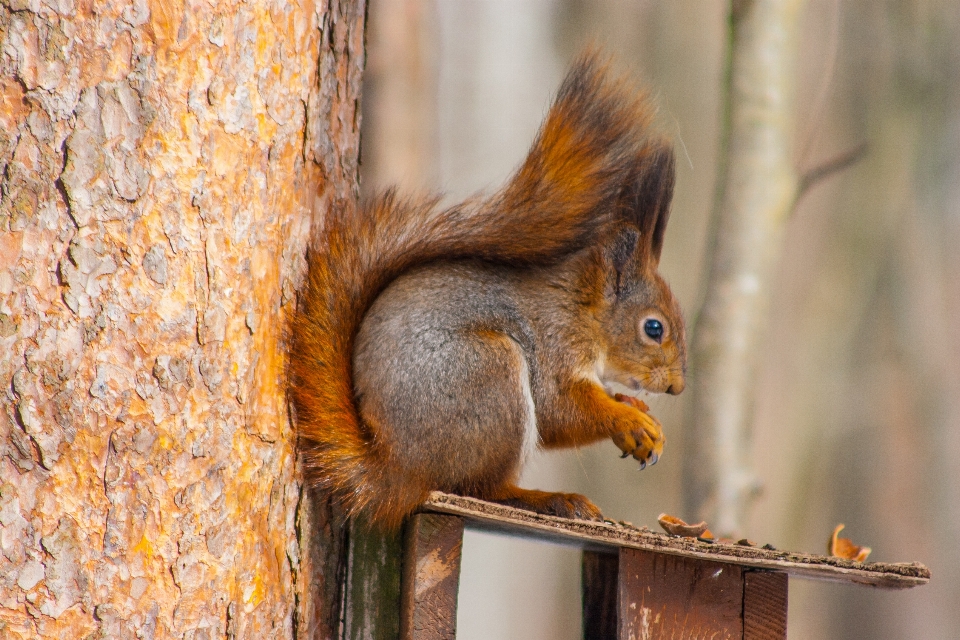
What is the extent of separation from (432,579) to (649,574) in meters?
0.25

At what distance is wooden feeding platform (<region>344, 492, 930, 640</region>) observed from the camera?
0.88m

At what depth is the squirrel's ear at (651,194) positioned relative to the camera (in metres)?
1.14

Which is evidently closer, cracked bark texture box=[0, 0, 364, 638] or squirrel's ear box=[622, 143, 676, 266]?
cracked bark texture box=[0, 0, 364, 638]

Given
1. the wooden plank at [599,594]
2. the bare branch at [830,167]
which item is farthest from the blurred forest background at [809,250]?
the wooden plank at [599,594]

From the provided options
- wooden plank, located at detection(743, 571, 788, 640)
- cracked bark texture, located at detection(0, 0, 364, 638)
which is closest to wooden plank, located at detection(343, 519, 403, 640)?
cracked bark texture, located at detection(0, 0, 364, 638)

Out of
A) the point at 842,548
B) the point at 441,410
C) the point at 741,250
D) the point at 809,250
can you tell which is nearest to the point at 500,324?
the point at 441,410

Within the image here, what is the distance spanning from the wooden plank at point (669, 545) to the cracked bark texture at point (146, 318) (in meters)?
0.23

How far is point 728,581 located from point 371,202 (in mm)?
635

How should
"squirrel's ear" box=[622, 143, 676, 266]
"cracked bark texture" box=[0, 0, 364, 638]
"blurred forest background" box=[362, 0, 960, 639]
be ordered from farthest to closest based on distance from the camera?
1. "blurred forest background" box=[362, 0, 960, 639]
2. "squirrel's ear" box=[622, 143, 676, 266]
3. "cracked bark texture" box=[0, 0, 364, 638]

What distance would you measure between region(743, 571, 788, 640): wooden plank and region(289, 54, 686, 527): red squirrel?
19cm

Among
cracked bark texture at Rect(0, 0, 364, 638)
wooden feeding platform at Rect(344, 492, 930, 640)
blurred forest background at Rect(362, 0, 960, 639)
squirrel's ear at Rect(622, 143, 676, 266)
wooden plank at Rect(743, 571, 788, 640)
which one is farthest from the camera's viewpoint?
blurred forest background at Rect(362, 0, 960, 639)

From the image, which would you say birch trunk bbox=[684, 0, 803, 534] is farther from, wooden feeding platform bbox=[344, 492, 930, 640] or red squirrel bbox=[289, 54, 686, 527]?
wooden feeding platform bbox=[344, 492, 930, 640]

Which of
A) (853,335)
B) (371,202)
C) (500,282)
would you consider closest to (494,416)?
(500,282)

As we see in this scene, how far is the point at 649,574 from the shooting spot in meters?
0.97
